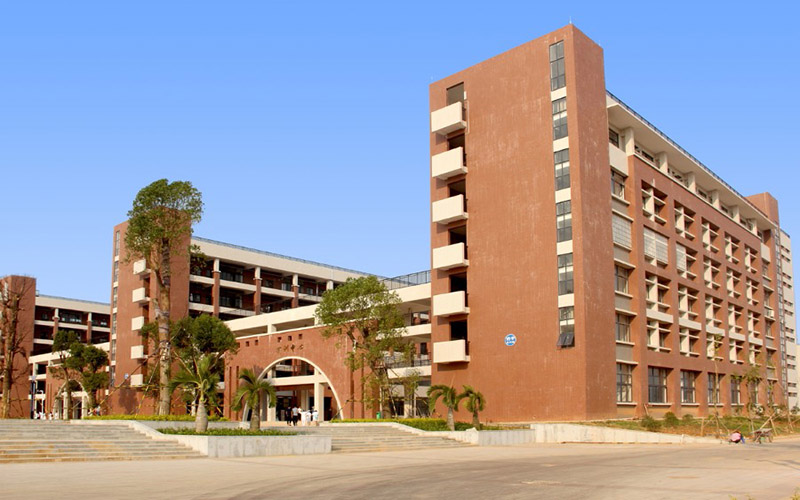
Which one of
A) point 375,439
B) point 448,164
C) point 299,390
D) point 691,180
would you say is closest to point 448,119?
point 448,164

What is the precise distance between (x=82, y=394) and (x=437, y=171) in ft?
173

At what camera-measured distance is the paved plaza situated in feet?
44.2

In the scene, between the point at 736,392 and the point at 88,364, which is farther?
the point at 88,364

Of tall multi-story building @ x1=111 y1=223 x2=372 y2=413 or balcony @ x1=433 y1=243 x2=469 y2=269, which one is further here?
tall multi-story building @ x1=111 y1=223 x2=372 y2=413

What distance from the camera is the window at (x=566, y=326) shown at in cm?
3838

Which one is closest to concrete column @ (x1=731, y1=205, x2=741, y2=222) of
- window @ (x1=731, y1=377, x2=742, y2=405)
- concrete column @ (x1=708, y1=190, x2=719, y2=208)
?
concrete column @ (x1=708, y1=190, x2=719, y2=208)

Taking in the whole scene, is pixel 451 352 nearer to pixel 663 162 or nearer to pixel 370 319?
pixel 370 319

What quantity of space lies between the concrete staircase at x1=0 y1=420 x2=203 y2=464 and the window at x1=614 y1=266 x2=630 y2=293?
2634 centimetres

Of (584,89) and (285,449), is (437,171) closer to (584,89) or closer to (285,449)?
(584,89)

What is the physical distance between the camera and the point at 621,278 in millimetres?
43781

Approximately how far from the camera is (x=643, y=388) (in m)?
42.7

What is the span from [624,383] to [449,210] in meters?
13.6

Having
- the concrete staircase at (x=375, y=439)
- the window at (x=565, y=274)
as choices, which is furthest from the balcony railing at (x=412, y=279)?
the concrete staircase at (x=375, y=439)

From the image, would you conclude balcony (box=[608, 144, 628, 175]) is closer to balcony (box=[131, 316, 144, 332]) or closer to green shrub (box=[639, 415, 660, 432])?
green shrub (box=[639, 415, 660, 432])
